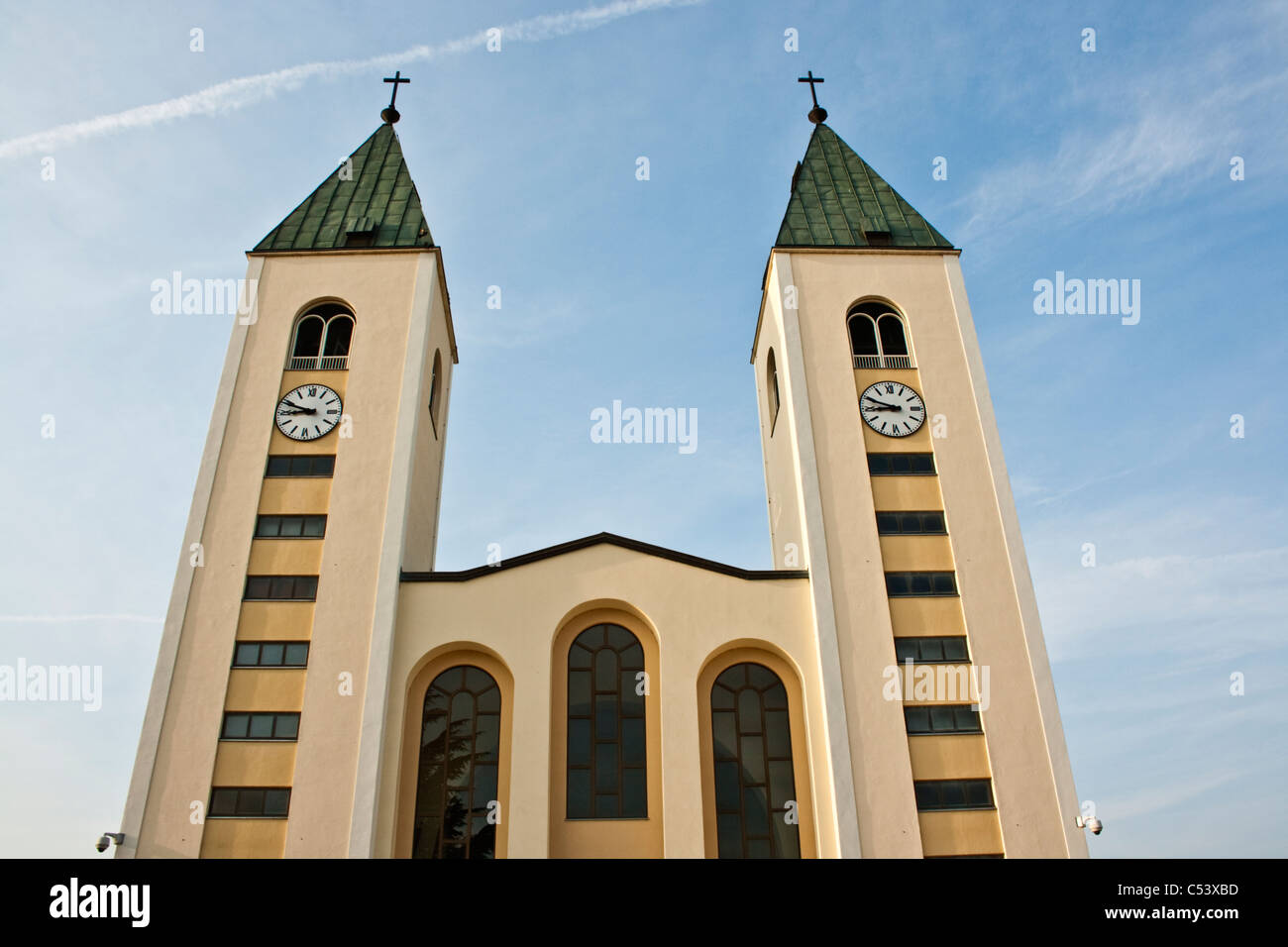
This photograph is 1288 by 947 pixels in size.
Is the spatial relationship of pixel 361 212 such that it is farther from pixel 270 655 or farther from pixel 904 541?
pixel 904 541

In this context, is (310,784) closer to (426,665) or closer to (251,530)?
(426,665)

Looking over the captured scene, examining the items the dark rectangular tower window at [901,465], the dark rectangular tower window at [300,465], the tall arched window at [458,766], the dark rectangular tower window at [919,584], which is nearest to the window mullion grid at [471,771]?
the tall arched window at [458,766]

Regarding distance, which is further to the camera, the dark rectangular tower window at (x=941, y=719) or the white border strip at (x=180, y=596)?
the dark rectangular tower window at (x=941, y=719)

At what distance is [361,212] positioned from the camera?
2883 centimetres

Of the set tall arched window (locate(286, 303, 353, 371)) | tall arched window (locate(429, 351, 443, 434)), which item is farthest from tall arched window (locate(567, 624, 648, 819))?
tall arched window (locate(286, 303, 353, 371))

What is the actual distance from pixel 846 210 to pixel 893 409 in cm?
789

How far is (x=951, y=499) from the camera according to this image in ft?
77.4

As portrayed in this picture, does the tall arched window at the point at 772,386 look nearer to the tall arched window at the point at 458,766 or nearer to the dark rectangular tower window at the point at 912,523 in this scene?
the dark rectangular tower window at the point at 912,523

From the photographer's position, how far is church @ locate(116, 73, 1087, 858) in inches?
781

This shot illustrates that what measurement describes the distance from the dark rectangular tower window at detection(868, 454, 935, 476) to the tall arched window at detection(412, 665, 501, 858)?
11.0 metres

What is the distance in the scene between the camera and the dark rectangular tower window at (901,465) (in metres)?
24.0

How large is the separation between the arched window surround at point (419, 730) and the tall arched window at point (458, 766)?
11cm
